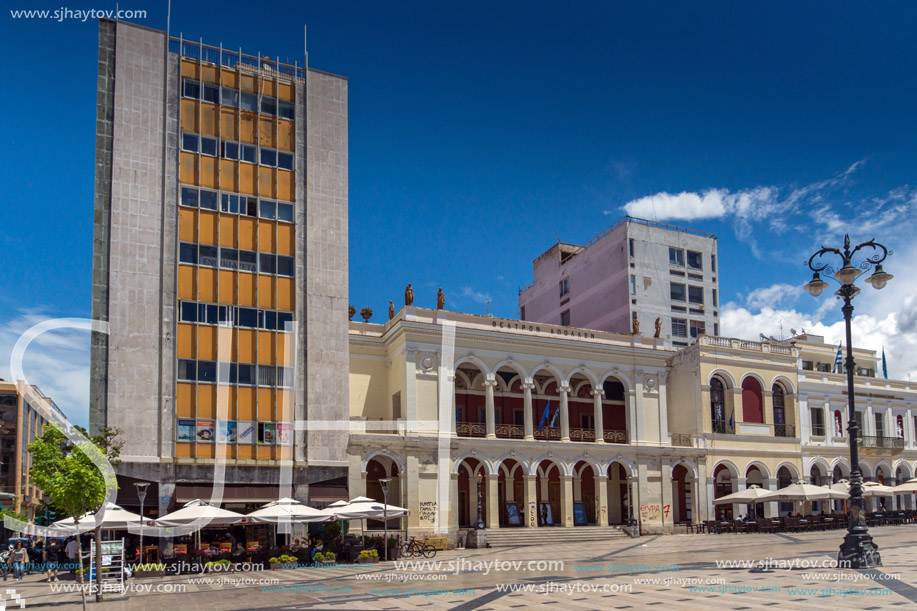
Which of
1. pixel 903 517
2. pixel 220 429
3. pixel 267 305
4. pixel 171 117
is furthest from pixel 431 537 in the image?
pixel 903 517

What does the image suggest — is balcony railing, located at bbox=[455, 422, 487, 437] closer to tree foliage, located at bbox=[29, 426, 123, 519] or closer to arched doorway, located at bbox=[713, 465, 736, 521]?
arched doorway, located at bbox=[713, 465, 736, 521]

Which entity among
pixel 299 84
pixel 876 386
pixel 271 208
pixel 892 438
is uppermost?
pixel 299 84

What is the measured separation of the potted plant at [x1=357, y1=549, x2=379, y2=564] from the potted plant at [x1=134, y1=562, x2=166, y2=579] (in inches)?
290

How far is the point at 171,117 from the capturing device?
3875 centimetres

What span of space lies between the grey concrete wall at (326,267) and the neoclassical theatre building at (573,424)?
61.0 inches

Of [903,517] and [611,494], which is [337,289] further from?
[903,517]

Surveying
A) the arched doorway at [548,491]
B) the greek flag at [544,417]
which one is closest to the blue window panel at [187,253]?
the greek flag at [544,417]

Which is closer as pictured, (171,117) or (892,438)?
(171,117)

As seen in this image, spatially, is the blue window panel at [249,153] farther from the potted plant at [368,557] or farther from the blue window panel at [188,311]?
the potted plant at [368,557]

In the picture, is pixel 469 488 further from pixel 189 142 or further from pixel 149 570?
pixel 189 142

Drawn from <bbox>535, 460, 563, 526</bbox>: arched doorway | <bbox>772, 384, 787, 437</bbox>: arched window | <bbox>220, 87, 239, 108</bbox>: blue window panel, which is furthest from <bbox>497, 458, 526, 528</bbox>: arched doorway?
<bbox>220, 87, 239, 108</bbox>: blue window panel

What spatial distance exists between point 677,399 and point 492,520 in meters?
15.3

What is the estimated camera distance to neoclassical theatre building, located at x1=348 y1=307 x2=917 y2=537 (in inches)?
1622

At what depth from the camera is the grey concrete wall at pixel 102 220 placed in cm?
3538
